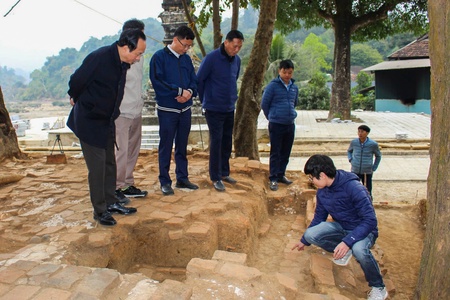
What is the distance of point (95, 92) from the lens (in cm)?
314

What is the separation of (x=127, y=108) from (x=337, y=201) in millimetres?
2158

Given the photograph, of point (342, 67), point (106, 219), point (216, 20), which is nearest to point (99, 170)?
point (106, 219)

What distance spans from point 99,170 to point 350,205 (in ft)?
6.76

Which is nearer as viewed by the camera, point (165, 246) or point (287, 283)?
point (287, 283)

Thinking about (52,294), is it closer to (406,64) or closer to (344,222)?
(344,222)

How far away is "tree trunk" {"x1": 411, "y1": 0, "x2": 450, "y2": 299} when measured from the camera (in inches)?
93.1

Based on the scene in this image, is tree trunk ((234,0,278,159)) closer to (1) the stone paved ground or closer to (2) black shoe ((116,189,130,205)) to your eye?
(1) the stone paved ground

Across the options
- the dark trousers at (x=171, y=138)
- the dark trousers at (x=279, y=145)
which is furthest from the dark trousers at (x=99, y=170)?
the dark trousers at (x=279, y=145)

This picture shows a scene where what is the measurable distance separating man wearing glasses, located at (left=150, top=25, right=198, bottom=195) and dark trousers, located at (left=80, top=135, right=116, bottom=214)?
764 millimetres

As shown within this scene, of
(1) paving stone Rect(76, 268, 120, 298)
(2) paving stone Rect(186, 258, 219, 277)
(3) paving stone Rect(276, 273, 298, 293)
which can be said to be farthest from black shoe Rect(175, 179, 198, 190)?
(1) paving stone Rect(76, 268, 120, 298)

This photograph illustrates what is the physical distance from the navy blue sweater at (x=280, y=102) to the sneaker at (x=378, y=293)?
2410 millimetres

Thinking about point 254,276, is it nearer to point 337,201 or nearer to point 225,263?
point 225,263

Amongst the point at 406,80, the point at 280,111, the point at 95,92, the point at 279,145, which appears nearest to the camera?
the point at 95,92

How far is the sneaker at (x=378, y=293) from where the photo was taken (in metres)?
2.99
